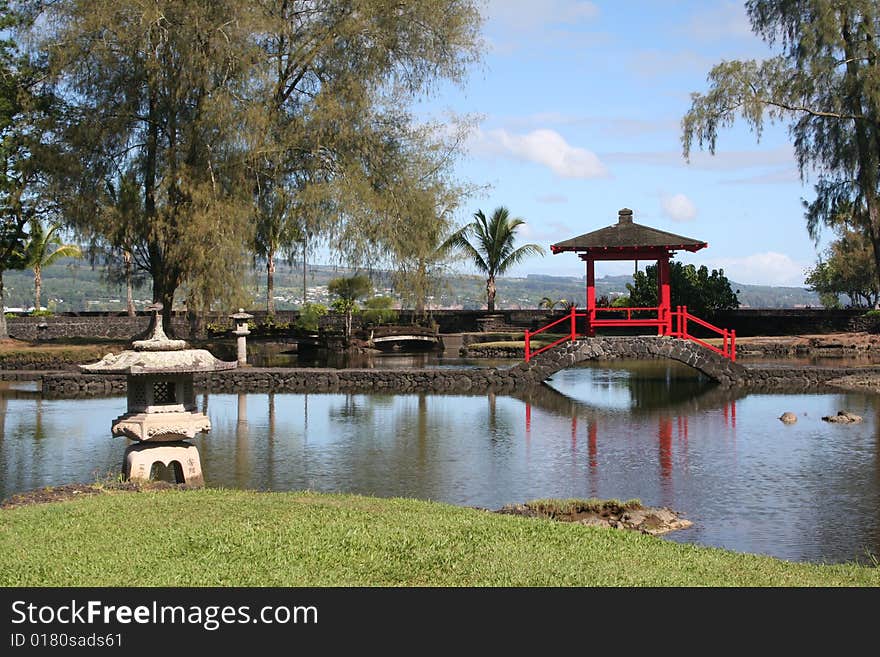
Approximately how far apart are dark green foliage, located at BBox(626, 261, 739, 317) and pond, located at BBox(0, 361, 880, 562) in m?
21.7

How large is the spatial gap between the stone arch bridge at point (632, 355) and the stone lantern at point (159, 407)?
16350 millimetres

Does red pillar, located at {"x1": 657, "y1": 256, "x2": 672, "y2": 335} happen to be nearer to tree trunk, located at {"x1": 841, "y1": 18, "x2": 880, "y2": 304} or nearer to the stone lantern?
tree trunk, located at {"x1": 841, "y1": 18, "x2": 880, "y2": 304}

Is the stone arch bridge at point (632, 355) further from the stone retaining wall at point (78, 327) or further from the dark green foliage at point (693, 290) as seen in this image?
the stone retaining wall at point (78, 327)

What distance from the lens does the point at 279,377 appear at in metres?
29.3

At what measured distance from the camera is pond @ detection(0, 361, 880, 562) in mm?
12945

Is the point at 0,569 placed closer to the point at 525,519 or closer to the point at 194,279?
the point at 525,519

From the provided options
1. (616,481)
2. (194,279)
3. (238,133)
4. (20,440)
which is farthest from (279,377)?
(616,481)

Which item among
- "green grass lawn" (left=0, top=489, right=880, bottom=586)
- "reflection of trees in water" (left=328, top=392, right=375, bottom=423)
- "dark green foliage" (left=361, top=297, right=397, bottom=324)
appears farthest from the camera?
"dark green foliage" (left=361, top=297, right=397, bottom=324)

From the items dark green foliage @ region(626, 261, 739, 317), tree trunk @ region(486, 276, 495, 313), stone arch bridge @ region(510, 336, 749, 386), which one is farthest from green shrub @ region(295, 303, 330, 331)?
stone arch bridge @ region(510, 336, 749, 386)

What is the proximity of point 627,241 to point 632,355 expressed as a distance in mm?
3176

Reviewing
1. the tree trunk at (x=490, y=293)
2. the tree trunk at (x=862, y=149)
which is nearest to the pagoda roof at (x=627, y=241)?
the tree trunk at (x=862, y=149)

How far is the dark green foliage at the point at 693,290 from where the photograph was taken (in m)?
48.7

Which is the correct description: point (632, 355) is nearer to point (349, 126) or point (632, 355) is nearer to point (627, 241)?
point (627, 241)

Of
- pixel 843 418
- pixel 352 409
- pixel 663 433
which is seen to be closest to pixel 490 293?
pixel 352 409
